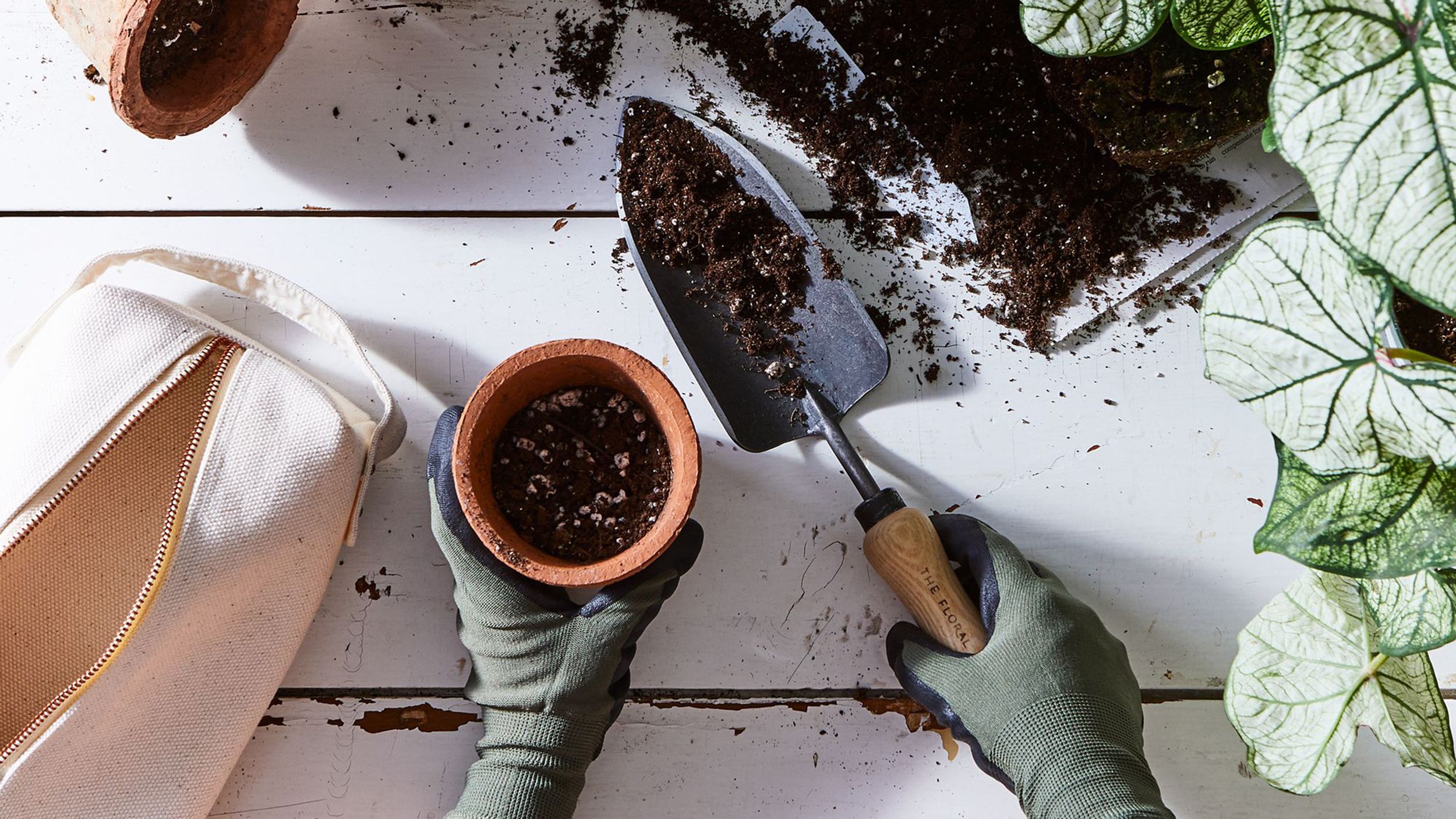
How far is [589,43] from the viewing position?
3.15 ft

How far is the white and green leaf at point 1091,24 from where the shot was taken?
68 centimetres

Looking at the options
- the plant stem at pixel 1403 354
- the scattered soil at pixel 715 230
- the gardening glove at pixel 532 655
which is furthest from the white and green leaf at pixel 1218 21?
the gardening glove at pixel 532 655

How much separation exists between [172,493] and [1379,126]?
3.42ft

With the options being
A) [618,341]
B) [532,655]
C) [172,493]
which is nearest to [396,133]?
[618,341]

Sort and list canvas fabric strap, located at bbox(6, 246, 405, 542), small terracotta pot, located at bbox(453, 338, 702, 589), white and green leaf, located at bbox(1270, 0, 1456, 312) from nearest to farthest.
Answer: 1. white and green leaf, located at bbox(1270, 0, 1456, 312)
2. small terracotta pot, located at bbox(453, 338, 702, 589)
3. canvas fabric strap, located at bbox(6, 246, 405, 542)

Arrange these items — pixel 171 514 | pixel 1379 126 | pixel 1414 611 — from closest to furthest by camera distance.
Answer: pixel 1379 126 → pixel 1414 611 → pixel 171 514

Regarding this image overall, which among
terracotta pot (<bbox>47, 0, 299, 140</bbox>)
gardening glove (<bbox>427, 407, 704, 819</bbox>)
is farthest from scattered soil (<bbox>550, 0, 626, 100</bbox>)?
gardening glove (<bbox>427, 407, 704, 819</bbox>)

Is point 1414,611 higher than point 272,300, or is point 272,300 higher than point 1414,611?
point 1414,611

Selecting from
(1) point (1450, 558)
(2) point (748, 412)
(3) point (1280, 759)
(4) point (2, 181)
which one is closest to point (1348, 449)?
(1) point (1450, 558)

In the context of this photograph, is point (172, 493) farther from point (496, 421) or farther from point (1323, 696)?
point (1323, 696)

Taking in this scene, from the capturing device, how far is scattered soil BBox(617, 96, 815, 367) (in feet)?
3.03

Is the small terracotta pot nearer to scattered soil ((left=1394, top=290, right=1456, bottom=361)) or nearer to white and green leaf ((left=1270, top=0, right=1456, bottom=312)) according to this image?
white and green leaf ((left=1270, top=0, right=1456, bottom=312))

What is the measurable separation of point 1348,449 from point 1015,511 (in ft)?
1.32

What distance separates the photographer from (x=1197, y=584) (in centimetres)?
96
